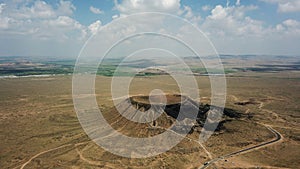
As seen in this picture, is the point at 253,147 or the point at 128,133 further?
the point at 128,133

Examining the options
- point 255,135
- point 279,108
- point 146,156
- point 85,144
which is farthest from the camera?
point 279,108

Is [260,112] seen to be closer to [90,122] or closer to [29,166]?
[90,122]

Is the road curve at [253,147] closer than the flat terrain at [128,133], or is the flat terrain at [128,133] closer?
the road curve at [253,147]

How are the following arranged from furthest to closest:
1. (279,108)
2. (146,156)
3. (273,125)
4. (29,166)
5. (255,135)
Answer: (279,108) → (273,125) → (255,135) → (146,156) → (29,166)

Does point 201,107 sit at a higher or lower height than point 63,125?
higher

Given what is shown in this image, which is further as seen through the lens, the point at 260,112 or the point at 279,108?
the point at 279,108

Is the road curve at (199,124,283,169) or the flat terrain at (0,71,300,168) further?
the flat terrain at (0,71,300,168)

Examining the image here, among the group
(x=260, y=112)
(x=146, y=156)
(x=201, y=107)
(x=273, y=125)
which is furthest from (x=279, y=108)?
(x=146, y=156)

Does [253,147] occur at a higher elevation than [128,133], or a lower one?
lower

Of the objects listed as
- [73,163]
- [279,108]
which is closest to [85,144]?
[73,163]

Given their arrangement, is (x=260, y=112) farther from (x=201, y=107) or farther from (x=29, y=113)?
(x=29, y=113)
